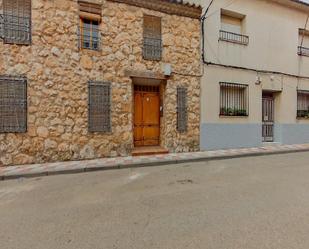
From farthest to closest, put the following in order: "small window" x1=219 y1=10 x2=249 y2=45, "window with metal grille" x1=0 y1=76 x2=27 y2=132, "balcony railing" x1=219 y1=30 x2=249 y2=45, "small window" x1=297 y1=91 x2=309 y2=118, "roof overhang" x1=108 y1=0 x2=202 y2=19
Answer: "small window" x1=297 y1=91 x2=309 y2=118 → "small window" x1=219 y1=10 x2=249 y2=45 → "balcony railing" x1=219 y1=30 x2=249 y2=45 → "roof overhang" x1=108 y1=0 x2=202 y2=19 → "window with metal grille" x1=0 y1=76 x2=27 y2=132

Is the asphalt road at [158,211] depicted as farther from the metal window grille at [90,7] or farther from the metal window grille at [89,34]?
the metal window grille at [90,7]

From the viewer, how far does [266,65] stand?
1122 centimetres

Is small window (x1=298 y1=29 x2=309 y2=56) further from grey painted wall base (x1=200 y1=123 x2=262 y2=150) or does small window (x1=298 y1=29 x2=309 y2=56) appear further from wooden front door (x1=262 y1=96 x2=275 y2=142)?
grey painted wall base (x1=200 y1=123 x2=262 y2=150)

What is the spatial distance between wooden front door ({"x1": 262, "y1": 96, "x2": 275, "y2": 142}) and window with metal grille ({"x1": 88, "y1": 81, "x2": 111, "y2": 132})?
8032mm

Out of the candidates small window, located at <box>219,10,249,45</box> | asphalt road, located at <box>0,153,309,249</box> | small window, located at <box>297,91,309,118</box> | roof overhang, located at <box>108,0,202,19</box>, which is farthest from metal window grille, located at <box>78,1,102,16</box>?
small window, located at <box>297,91,309,118</box>

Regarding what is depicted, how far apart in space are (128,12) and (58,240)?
8.08 m

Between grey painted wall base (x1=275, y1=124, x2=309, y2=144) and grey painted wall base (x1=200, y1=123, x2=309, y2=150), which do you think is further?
grey painted wall base (x1=275, y1=124, x2=309, y2=144)

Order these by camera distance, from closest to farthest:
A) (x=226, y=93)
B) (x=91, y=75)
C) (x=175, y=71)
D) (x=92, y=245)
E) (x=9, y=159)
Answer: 1. (x=92, y=245)
2. (x=9, y=159)
3. (x=91, y=75)
4. (x=175, y=71)
5. (x=226, y=93)

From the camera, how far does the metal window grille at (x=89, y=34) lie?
8117 mm

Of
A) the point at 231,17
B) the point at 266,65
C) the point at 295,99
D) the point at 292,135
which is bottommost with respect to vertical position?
the point at 292,135

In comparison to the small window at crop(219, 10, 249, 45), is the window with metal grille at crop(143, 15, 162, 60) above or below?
below

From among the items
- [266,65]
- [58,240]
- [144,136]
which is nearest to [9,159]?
[144,136]

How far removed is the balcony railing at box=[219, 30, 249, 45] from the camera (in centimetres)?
1032

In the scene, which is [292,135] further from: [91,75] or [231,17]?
[91,75]
